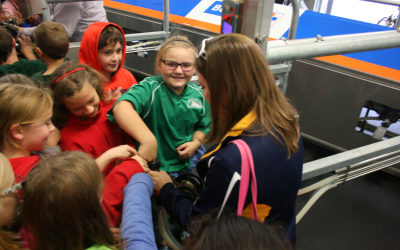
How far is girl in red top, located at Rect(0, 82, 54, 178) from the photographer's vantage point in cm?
96

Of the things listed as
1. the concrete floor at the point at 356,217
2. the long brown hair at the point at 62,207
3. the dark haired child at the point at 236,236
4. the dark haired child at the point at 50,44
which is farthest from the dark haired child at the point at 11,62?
the concrete floor at the point at 356,217

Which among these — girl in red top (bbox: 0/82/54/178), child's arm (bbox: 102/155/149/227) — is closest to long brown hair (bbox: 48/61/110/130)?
girl in red top (bbox: 0/82/54/178)

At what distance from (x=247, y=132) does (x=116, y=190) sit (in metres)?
0.52

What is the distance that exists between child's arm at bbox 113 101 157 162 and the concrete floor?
130 centimetres

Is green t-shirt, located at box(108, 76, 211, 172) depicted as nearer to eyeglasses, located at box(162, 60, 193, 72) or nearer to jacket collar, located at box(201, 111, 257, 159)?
eyeglasses, located at box(162, 60, 193, 72)

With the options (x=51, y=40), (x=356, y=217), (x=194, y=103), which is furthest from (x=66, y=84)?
(x=356, y=217)

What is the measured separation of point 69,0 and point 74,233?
2.36 metres

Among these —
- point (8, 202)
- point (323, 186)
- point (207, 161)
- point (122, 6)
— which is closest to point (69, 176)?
point (8, 202)

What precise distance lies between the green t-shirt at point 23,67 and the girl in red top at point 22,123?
0.90m

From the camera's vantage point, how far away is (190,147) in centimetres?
138

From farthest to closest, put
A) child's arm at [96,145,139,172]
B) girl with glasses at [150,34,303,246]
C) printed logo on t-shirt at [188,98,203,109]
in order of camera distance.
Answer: printed logo on t-shirt at [188,98,203,109], child's arm at [96,145,139,172], girl with glasses at [150,34,303,246]

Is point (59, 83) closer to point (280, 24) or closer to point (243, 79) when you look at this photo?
point (243, 79)

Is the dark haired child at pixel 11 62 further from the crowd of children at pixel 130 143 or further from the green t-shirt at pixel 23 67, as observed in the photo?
the crowd of children at pixel 130 143

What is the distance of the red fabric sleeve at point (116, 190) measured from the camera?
957mm
